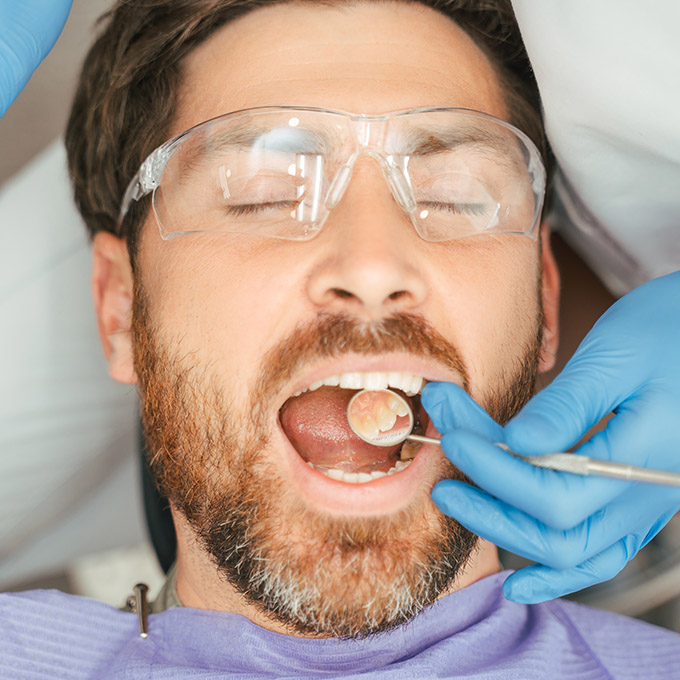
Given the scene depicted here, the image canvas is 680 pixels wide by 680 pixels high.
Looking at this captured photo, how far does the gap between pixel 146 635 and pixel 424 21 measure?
1.19 m

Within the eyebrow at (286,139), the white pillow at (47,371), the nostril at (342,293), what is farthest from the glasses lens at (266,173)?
the white pillow at (47,371)

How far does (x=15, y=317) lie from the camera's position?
1.67 m

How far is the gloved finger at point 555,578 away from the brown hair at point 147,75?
81 cm

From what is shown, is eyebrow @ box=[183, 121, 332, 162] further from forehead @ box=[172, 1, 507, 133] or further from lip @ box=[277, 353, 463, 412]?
lip @ box=[277, 353, 463, 412]

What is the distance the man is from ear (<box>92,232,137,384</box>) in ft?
0.37

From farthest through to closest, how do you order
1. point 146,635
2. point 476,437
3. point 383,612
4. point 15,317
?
point 15,317 < point 146,635 < point 383,612 < point 476,437

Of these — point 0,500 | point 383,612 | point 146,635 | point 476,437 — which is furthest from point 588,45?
point 0,500

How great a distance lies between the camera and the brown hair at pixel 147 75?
1393 millimetres

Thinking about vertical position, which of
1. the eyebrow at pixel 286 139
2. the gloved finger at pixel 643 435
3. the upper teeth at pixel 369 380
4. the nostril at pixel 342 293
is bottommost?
the gloved finger at pixel 643 435

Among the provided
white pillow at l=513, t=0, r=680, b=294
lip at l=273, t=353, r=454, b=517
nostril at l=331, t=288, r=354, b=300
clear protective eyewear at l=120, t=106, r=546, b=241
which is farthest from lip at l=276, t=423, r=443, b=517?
white pillow at l=513, t=0, r=680, b=294

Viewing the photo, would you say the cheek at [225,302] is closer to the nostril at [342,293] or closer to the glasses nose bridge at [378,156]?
the nostril at [342,293]

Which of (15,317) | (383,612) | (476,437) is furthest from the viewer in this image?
(15,317)

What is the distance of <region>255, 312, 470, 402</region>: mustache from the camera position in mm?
1108

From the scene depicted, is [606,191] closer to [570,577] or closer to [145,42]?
[570,577]
